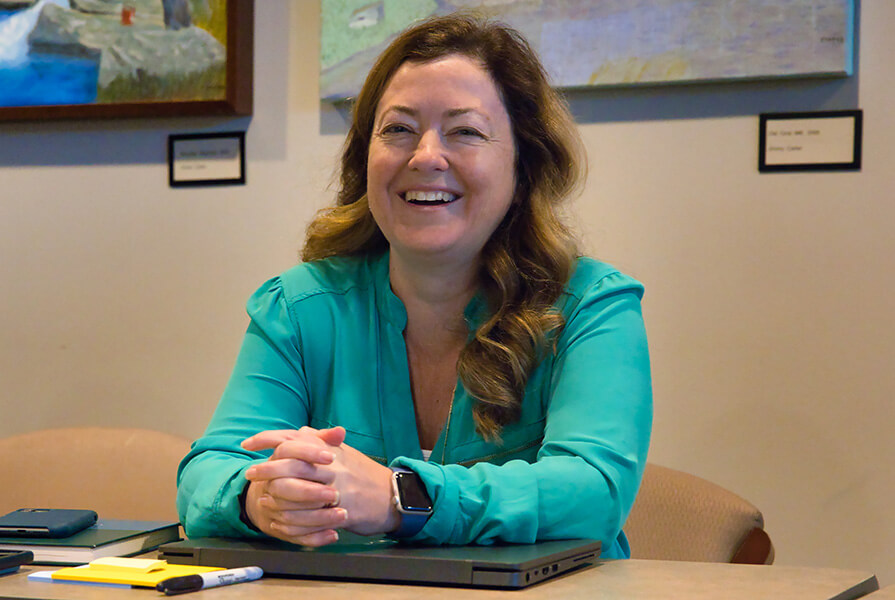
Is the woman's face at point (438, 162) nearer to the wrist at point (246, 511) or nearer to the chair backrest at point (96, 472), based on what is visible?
the wrist at point (246, 511)

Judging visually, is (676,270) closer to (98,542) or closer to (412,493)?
(412,493)

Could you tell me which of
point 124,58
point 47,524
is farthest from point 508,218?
point 124,58

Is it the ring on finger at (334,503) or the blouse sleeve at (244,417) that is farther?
the blouse sleeve at (244,417)

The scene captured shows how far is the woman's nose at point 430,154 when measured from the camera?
1755mm

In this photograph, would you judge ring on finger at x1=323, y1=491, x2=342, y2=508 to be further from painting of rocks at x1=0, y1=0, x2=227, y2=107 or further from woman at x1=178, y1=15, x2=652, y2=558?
painting of rocks at x1=0, y1=0, x2=227, y2=107

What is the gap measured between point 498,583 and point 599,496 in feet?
1.26

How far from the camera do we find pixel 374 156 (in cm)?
183

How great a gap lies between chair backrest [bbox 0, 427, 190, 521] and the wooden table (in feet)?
3.99

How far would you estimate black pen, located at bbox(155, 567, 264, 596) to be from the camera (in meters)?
1.02

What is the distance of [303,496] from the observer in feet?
4.01

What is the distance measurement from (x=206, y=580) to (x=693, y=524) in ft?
4.28

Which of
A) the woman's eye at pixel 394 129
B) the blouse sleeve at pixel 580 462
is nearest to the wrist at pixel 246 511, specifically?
the blouse sleeve at pixel 580 462

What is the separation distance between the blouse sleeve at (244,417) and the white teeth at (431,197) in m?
0.30

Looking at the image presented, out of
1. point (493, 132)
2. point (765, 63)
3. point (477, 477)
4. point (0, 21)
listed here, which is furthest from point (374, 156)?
point (0, 21)
